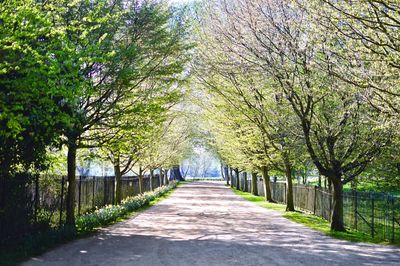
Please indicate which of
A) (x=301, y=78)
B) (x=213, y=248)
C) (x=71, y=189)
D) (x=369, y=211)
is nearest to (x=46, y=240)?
(x=71, y=189)

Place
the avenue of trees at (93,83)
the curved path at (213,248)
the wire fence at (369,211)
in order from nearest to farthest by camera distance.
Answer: the avenue of trees at (93,83)
the curved path at (213,248)
the wire fence at (369,211)

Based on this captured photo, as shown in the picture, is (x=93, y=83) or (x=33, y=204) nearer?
(x=33, y=204)

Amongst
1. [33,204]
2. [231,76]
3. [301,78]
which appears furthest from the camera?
[231,76]

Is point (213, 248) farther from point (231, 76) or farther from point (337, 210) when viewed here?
point (231, 76)

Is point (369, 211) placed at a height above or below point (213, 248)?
above

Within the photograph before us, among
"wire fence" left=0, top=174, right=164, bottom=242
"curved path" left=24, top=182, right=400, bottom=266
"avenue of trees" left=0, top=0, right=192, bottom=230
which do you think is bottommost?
"curved path" left=24, top=182, right=400, bottom=266

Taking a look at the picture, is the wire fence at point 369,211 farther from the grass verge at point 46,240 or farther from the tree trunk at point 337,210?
the grass verge at point 46,240

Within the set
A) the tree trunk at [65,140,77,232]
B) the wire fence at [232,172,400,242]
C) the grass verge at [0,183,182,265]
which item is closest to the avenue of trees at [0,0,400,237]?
the tree trunk at [65,140,77,232]

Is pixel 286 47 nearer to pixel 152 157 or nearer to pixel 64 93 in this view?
pixel 64 93

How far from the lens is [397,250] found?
11797 mm

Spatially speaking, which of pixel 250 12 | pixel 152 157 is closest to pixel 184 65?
pixel 250 12

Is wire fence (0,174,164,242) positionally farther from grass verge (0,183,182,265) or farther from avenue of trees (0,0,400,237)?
grass verge (0,183,182,265)

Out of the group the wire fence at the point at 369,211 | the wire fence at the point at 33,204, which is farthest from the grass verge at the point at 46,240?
the wire fence at the point at 369,211

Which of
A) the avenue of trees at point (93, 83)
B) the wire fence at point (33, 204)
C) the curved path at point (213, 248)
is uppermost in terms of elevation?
the avenue of trees at point (93, 83)
